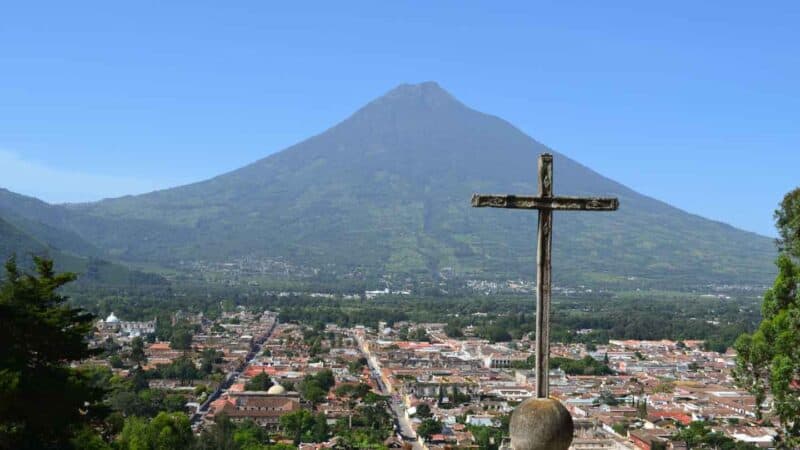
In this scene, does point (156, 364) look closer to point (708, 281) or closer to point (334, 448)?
point (334, 448)

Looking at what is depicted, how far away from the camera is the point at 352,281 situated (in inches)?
4870

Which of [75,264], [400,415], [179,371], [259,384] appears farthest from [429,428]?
[75,264]

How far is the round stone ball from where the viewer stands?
513cm

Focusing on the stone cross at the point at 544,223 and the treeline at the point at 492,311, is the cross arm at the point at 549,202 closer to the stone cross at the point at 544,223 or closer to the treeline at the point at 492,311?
the stone cross at the point at 544,223

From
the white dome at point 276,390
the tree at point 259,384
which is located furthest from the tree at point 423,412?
the tree at point 259,384

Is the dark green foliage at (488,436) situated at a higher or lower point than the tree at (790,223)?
lower

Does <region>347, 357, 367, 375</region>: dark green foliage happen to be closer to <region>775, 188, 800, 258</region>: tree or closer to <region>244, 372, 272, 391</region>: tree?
<region>244, 372, 272, 391</region>: tree

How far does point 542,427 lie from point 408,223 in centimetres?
15550

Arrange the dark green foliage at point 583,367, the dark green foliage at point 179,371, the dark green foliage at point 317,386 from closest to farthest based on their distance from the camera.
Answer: the dark green foliage at point 317,386 < the dark green foliage at point 179,371 < the dark green foliage at point 583,367

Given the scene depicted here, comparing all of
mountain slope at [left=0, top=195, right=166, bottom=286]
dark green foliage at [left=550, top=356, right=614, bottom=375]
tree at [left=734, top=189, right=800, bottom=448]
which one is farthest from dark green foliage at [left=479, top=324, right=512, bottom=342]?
tree at [left=734, top=189, right=800, bottom=448]

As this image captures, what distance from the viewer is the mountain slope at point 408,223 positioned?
145125mm

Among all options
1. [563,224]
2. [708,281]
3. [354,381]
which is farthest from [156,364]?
[563,224]

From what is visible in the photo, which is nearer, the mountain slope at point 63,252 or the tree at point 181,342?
the tree at point 181,342

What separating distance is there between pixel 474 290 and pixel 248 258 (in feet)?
138
